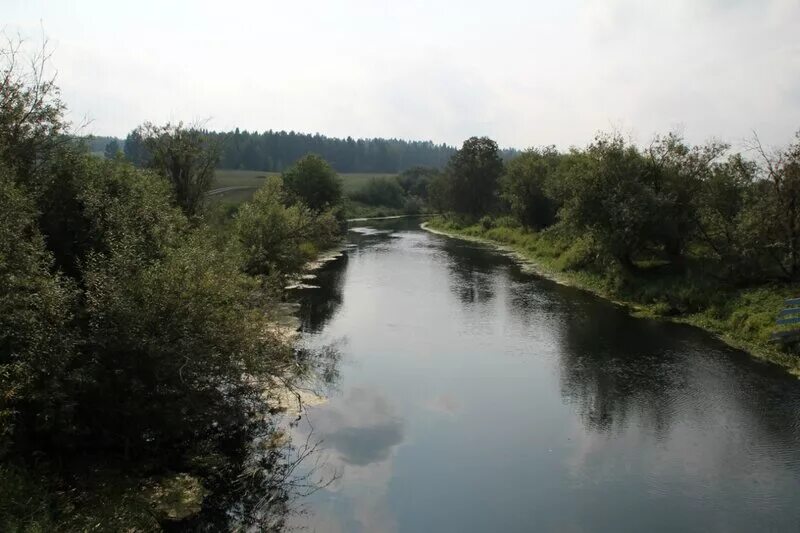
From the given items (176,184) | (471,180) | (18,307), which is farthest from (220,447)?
(471,180)

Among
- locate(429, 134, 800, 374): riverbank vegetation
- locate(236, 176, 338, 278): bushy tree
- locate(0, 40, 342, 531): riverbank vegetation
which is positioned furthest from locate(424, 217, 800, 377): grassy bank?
locate(0, 40, 342, 531): riverbank vegetation

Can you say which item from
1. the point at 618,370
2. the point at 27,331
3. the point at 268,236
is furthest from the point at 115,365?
the point at 268,236

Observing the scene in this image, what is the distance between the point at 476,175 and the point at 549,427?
2276 inches

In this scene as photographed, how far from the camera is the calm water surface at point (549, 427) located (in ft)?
35.9

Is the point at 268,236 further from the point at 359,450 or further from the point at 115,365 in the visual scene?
the point at 115,365

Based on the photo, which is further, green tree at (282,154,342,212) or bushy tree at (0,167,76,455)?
green tree at (282,154,342,212)

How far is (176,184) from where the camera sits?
93.8 ft

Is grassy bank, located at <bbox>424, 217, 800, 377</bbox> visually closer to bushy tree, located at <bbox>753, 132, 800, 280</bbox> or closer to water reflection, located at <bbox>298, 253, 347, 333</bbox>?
bushy tree, located at <bbox>753, 132, 800, 280</bbox>


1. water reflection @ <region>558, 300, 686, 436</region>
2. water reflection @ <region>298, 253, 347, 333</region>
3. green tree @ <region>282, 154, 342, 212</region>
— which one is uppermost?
green tree @ <region>282, 154, 342, 212</region>

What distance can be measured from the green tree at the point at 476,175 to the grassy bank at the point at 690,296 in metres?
31.4

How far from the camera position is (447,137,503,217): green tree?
229 feet

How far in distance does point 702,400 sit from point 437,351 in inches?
335

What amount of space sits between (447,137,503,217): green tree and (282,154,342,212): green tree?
19.6 metres

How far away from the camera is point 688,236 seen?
93.7 feet
